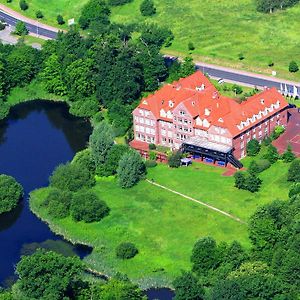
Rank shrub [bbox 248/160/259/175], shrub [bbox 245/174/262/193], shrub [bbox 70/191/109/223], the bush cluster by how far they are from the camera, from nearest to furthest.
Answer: shrub [bbox 70/191/109/223]
the bush cluster
shrub [bbox 245/174/262/193]
shrub [bbox 248/160/259/175]

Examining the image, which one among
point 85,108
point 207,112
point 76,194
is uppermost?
point 207,112

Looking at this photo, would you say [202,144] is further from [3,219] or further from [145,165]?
[3,219]

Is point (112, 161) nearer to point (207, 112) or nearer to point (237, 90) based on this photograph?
point (207, 112)

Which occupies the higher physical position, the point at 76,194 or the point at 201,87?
the point at 201,87

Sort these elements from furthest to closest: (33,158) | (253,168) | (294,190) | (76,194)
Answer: (33,158)
(253,168)
(76,194)
(294,190)

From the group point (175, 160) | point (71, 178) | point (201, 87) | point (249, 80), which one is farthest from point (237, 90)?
point (71, 178)

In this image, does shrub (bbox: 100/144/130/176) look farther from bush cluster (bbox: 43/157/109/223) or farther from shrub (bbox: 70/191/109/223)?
shrub (bbox: 70/191/109/223)

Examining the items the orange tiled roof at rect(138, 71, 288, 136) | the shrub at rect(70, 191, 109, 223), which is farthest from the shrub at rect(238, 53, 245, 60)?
the shrub at rect(70, 191, 109, 223)

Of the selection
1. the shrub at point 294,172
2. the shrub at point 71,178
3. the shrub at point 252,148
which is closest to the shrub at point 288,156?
the shrub at point 252,148

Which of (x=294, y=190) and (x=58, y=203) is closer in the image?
(x=294, y=190)
